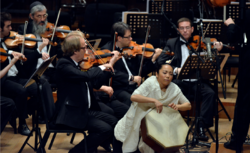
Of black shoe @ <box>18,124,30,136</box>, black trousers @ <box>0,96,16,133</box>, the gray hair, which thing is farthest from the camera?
the gray hair

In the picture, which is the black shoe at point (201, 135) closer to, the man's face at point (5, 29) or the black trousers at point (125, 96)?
the black trousers at point (125, 96)

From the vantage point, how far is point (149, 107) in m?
3.07

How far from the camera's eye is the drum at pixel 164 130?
288cm

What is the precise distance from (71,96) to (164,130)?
2.86 ft

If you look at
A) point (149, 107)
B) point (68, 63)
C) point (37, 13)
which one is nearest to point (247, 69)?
point (149, 107)

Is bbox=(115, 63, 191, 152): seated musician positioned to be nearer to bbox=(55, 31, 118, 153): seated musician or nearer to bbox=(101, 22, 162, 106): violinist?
bbox=(55, 31, 118, 153): seated musician

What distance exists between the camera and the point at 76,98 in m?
3.12

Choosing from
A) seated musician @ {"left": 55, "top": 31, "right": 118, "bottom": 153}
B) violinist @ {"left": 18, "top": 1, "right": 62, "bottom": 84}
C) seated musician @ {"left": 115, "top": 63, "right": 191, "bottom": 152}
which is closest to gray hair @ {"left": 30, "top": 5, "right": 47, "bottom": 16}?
violinist @ {"left": 18, "top": 1, "right": 62, "bottom": 84}

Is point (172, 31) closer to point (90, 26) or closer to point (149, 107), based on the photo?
point (90, 26)

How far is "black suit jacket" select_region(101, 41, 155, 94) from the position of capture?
13.3 ft

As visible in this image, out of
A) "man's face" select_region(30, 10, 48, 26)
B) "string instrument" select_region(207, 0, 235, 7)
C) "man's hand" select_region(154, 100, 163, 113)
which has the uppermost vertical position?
"string instrument" select_region(207, 0, 235, 7)

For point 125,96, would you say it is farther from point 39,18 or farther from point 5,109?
point 39,18

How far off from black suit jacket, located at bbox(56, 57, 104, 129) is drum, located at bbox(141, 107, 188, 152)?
1.85ft

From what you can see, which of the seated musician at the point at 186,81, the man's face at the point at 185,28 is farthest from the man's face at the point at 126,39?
the man's face at the point at 185,28
